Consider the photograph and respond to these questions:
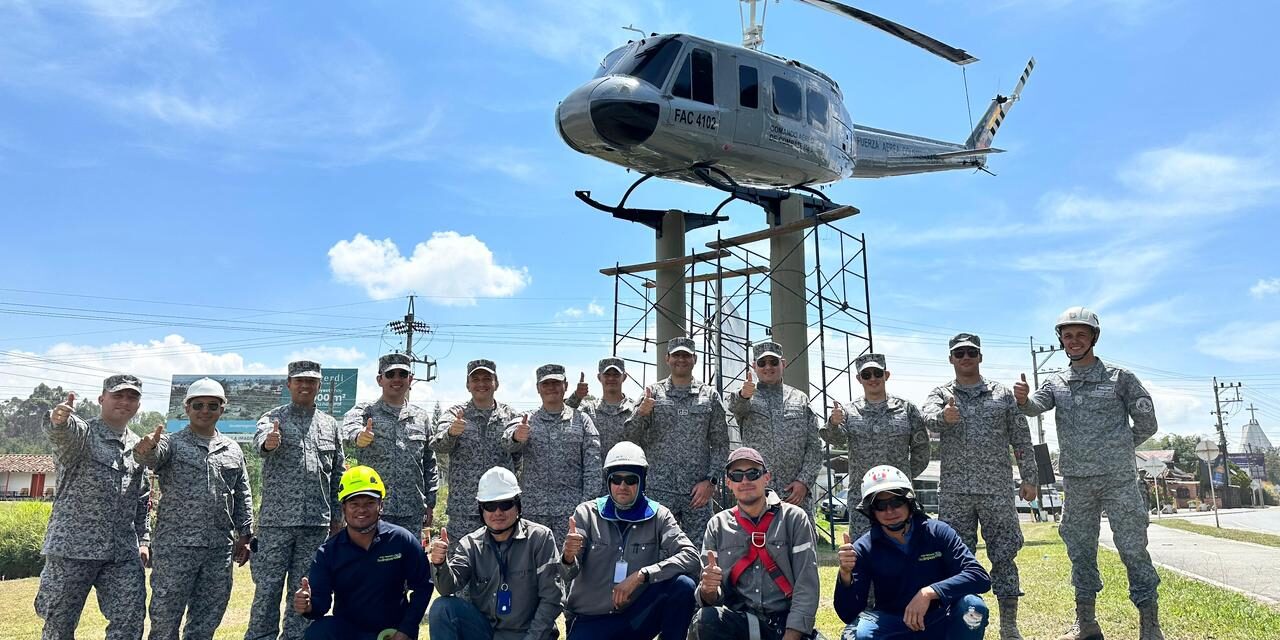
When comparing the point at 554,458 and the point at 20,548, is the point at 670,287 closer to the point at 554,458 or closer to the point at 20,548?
the point at 554,458

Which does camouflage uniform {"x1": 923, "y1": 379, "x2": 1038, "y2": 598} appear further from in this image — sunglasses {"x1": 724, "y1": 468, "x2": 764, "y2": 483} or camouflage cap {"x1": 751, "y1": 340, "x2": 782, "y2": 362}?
sunglasses {"x1": 724, "y1": 468, "x2": 764, "y2": 483}

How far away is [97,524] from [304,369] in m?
1.69

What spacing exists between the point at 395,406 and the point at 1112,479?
555 cm

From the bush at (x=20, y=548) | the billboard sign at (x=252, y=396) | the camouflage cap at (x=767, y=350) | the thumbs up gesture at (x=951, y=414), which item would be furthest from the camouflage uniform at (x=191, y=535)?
the billboard sign at (x=252, y=396)

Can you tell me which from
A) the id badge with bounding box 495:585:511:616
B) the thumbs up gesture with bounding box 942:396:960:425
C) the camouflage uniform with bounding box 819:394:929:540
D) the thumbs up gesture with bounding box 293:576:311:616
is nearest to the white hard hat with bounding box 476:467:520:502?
the id badge with bounding box 495:585:511:616

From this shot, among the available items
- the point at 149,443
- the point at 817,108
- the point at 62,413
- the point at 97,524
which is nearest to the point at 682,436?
the point at 149,443

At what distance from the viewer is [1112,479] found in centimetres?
600

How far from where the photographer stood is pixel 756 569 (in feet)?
15.6

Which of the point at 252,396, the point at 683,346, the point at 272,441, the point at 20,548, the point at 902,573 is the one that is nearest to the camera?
the point at 902,573

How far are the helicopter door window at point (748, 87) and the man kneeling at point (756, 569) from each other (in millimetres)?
9548

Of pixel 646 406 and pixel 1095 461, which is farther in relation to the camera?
pixel 646 406

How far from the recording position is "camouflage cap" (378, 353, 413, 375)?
21.7 feet

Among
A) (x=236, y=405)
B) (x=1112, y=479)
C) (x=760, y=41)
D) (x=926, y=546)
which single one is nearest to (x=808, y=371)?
(x=760, y=41)

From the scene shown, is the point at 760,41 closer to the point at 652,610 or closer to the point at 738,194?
the point at 738,194
